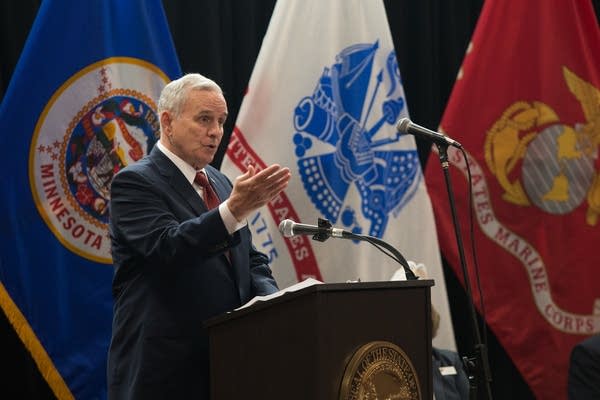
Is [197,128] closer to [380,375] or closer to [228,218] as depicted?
[228,218]

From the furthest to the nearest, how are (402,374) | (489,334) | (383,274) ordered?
(489,334) < (383,274) < (402,374)

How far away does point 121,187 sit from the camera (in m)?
2.50

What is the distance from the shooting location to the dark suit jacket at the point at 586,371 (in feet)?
12.3

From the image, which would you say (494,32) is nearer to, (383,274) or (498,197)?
(498,197)

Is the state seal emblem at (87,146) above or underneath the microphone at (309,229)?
above

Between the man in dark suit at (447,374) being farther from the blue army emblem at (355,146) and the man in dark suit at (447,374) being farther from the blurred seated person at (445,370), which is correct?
the blue army emblem at (355,146)

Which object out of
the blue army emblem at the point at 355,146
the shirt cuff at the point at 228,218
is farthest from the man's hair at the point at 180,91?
the blue army emblem at the point at 355,146

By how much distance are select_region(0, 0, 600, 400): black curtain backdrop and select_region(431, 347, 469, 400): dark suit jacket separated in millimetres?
851

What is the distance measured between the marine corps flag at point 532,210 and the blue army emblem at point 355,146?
27 cm

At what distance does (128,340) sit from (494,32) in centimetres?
282

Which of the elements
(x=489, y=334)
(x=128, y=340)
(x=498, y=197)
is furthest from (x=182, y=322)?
(x=489, y=334)

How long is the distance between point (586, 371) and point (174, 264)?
2.26 m

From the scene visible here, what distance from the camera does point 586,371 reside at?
148 inches

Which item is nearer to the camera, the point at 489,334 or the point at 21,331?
the point at 21,331
